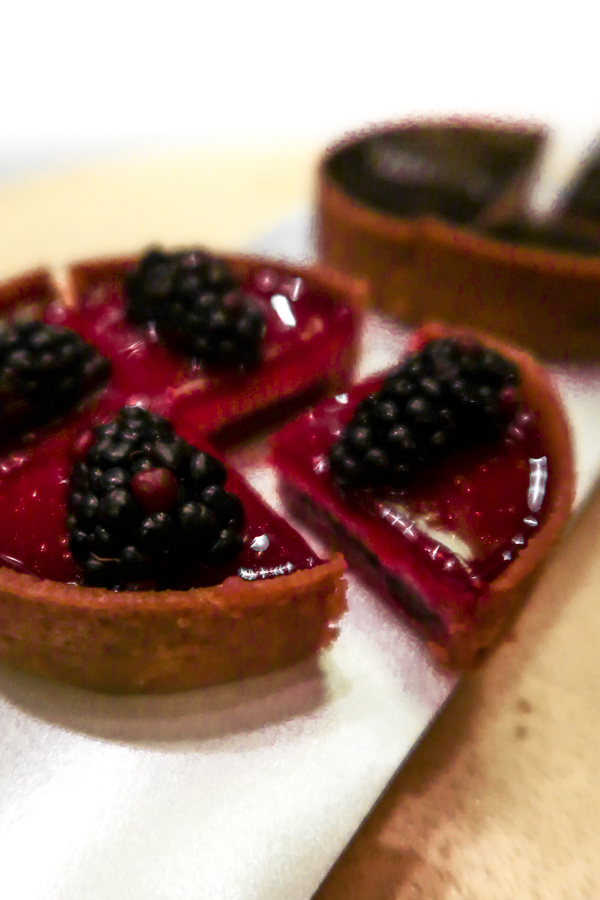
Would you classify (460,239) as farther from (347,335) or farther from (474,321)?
(347,335)

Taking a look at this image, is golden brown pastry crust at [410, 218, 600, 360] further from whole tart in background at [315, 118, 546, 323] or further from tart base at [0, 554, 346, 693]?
tart base at [0, 554, 346, 693]

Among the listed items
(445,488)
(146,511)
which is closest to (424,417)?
(445,488)

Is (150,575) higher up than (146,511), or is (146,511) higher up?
(146,511)

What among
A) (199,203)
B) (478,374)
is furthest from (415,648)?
(199,203)

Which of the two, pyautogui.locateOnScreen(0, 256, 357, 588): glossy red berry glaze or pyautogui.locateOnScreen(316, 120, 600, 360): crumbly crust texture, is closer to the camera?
pyautogui.locateOnScreen(0, 256, 357, 588): glossy red berry glaze

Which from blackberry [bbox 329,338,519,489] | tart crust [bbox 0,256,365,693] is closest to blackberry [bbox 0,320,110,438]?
tart crust [bbox 0,256,365,693]

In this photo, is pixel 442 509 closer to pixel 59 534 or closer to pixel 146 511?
pixel 146 511
